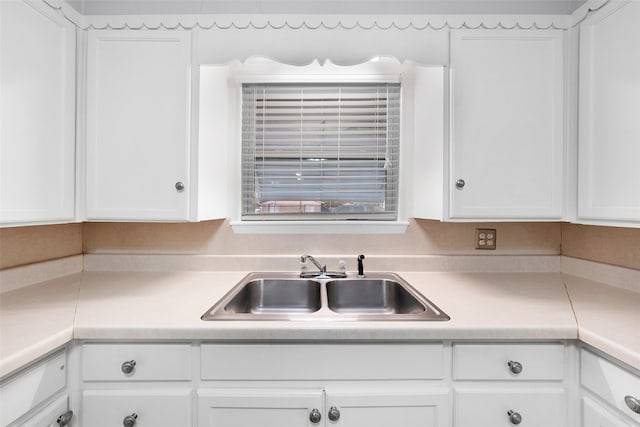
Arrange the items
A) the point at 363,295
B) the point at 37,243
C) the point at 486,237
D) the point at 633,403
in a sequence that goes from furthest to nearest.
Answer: the point at 486,237, the point at 363,295, the point at 37,243, the point at 633,403

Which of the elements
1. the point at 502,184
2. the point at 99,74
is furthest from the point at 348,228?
the point at 99,74

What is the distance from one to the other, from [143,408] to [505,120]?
1.75 metres

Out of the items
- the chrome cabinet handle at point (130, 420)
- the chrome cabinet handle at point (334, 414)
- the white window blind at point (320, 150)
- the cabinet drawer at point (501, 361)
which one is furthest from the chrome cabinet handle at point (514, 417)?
the chrome cabinet handle at point (130, 420)

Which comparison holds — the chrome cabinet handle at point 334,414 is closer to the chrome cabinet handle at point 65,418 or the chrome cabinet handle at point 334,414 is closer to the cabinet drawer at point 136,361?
the cabinet drawer at point 136,361

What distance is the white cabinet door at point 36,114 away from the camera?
1.10 m

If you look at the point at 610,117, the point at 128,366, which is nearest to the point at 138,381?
the point at 128,366

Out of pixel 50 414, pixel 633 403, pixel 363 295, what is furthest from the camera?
pixel 363 295

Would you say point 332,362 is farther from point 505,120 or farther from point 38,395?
point 505,120

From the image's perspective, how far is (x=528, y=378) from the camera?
1.05 m

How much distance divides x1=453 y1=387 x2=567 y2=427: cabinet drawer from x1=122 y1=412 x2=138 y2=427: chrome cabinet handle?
103 cm

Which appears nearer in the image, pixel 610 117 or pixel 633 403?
pixel 633 403

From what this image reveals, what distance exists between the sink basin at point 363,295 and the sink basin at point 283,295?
0.10 metres

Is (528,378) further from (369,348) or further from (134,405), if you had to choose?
(134,405)

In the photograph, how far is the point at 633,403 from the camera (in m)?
0.86
